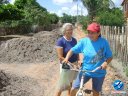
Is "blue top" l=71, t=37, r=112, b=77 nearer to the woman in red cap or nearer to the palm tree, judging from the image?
the woman in red cap

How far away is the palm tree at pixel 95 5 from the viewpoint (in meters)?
53.8

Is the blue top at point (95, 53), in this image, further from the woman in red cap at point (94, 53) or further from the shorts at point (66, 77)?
the shorts at point (66, 77)

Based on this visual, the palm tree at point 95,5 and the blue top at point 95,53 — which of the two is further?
the palm tree at point 95,5

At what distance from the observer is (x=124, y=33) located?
1348 cm

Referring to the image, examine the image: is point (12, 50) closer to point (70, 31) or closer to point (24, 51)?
point (24, 51)

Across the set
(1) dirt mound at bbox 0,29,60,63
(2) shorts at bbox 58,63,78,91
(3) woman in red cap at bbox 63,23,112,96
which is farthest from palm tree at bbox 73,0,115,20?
(3) woman in red cap at bbox 63,23,112,96

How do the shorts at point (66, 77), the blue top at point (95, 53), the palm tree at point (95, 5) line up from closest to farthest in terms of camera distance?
the blue top at point (95, 53) < the shorts at point (66, 77) < the palm tree at point (95, 5)

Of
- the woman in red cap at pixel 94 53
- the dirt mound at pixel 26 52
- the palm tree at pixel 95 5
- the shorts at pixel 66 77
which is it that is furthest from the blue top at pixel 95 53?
the palm tree at pixel 95 5

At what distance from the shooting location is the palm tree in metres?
53.8

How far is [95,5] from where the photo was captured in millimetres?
58031

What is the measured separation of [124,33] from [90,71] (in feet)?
25.8

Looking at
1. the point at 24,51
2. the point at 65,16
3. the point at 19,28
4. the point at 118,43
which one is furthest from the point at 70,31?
the point at 65,16

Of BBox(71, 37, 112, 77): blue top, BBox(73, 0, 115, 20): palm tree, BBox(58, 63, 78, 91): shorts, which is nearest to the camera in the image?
BBox(71, 37, 112, 77): blue top

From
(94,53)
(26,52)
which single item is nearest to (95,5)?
(26,52)
